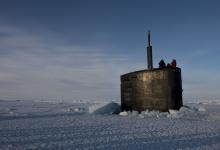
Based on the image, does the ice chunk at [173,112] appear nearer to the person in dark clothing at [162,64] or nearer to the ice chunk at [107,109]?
the person in dark clothing at [162,64]

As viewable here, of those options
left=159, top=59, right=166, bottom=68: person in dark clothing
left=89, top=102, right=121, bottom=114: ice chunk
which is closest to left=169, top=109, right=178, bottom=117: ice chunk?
left=159, top=59, right=166, bottom=68: person in dark clothing

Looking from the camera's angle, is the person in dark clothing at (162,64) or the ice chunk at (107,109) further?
the ice chunk at (107,109)

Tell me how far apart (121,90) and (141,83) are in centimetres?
298

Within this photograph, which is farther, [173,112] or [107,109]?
[107,109]

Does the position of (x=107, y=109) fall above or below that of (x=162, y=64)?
below

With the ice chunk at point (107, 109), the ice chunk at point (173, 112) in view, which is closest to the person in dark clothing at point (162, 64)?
the ice chunk at point (173, 112)

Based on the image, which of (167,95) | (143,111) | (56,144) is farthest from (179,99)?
(56,144)

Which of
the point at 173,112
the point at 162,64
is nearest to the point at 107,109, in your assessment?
the point at 162,64

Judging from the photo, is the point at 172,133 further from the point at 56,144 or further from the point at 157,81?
the point at 157,81

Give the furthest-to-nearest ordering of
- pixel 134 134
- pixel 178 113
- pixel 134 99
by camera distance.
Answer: pixel 134 99 → pixel 178 113 → pixel 134 134

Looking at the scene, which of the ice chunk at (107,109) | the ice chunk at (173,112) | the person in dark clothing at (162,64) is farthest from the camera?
the ice chunk at (107,109)

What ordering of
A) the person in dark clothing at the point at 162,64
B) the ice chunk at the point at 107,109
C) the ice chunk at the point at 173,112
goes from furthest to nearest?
the ice chunk at the point at 107,109
the person in dark clothing at the point at 162,64
the ice chunk at the point at 173,112

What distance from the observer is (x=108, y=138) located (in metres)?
8.76

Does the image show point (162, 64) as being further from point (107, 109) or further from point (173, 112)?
point (107, 109)
